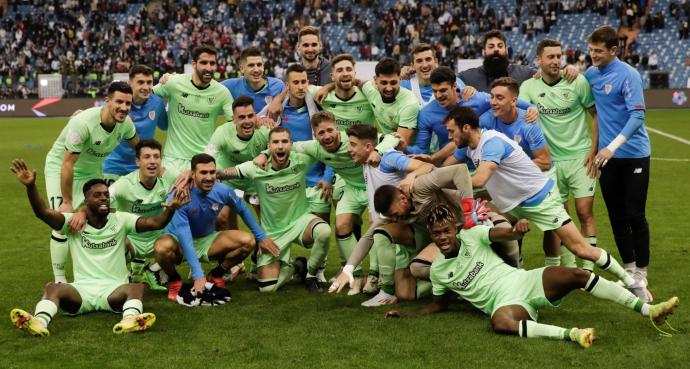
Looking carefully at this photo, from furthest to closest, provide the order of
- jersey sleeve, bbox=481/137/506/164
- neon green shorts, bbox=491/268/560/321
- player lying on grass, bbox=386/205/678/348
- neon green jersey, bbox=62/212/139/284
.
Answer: neon green jersey, bbox=62/212/139/284 < jersey sleeve, bbox=481/137/506/164 < neon green shorts, bbox=491/268/560/321 < player lying on grass, bbox=386/205/678/348

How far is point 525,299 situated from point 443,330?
2.22 ft

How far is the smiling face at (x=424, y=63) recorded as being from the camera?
30.0ft

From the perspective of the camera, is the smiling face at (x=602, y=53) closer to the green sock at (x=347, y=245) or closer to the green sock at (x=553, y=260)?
the green sock at (x=553, y=260)

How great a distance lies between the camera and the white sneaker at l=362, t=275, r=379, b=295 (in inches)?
329

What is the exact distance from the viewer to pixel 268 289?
28.1ft

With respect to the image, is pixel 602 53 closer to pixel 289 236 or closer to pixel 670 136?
pixel 289 236

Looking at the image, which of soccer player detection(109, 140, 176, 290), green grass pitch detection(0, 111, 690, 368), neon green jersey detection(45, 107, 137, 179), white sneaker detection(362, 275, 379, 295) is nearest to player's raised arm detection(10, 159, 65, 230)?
green grass pitch detection(0, 111, 690, 368)

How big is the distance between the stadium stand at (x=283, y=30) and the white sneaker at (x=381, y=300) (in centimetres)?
2983

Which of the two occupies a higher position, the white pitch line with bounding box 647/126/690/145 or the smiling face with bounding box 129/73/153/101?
the smiling face with bounding box 129/73/153/101

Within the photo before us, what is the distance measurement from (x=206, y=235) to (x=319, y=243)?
1.12m

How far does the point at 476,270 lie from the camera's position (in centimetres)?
701

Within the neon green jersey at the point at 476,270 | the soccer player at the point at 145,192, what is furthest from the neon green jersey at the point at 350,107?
the neon green jersey at the point at 476,270

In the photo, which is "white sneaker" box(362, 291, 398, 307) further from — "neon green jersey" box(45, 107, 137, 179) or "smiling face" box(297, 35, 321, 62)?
"smiling face" box(297, 35, 321, 62)

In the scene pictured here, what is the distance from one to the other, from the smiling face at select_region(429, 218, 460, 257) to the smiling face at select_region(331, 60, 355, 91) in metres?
2.45
